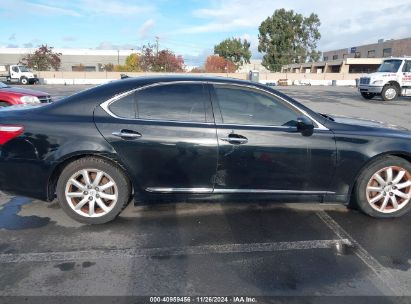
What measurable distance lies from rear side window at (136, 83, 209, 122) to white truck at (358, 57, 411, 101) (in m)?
17.9

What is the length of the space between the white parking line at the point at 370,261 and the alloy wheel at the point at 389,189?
52 cm

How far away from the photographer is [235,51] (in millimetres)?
93000

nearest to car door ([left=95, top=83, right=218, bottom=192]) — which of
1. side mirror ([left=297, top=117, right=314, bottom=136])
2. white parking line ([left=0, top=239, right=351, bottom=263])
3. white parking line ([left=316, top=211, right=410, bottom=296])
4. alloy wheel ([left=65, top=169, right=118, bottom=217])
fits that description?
alloy wheel ([left=65, top=169, right=118, bottom=217])

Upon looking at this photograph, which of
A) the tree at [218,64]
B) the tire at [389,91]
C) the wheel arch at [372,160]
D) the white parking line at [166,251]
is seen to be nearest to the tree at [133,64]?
the tree at [218,64]

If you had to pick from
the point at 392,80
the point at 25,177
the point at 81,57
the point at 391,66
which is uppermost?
the point at 81,57

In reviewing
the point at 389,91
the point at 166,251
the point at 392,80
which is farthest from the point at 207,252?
the point at 389,91

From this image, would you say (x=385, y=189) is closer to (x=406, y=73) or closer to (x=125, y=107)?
(x=125, y=107)

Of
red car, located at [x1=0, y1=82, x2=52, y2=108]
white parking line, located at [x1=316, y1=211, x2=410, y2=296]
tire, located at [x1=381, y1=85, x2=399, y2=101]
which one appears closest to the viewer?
white parking line, located at [x1=316, y1=211, x2=410, y2=296]

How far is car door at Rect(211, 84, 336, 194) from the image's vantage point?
3684mm

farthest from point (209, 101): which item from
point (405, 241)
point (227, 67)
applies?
point (227, 67)

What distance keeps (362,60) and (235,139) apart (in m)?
67.8

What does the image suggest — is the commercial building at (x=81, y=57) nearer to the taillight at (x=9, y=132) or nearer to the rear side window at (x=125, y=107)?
the taillight at (x=9, y=132)

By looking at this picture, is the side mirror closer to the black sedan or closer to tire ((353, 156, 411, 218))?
the black sedan

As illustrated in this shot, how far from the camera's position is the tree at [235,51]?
306ft
